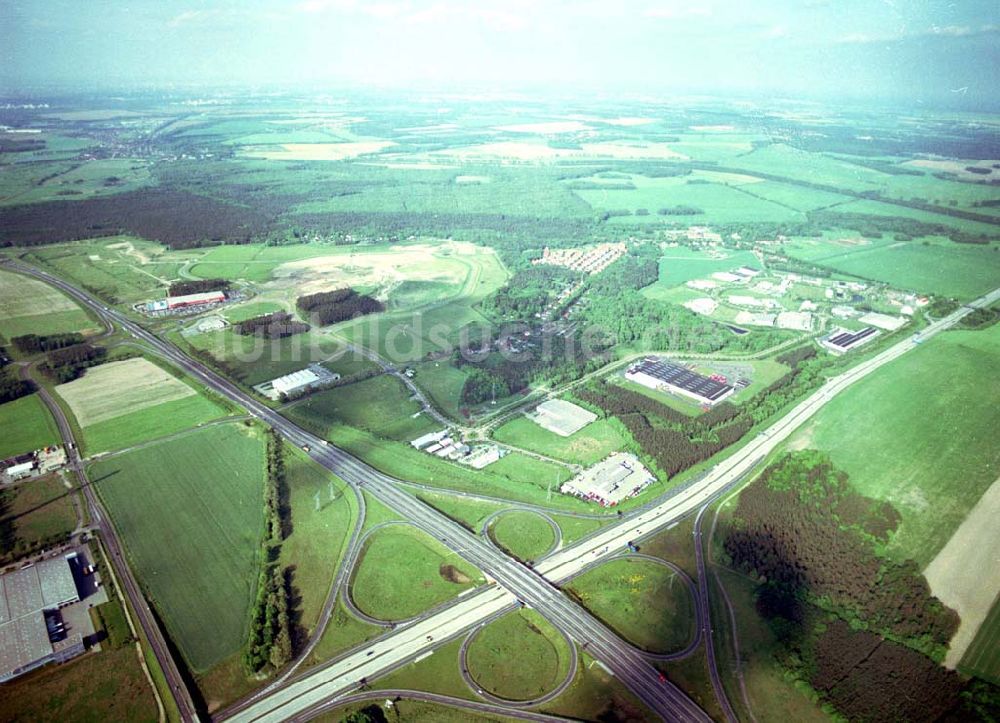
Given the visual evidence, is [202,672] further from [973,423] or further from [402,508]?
[973,423]

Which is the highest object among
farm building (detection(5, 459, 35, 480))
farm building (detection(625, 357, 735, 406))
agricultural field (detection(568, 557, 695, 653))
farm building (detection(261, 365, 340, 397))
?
farm building (detection(625, 357, 735, 406))

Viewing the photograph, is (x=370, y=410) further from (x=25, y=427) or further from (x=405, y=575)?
(x=25, y=427)

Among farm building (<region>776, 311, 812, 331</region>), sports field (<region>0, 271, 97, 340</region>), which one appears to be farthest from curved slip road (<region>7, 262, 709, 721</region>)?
farm building (<region>776, 311, 812, 331</region>)

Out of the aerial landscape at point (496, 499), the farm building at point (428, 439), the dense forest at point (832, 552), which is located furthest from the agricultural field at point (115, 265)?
the dense forest at point (832, 552)

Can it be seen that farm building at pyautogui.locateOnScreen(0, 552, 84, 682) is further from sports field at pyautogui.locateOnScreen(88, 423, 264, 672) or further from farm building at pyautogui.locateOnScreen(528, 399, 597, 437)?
farm building at pyautogui.locateOnScreen(528, 399, 597, 437)

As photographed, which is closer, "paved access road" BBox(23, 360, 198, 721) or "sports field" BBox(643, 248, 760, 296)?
"paved access road" BBox(23, 360, 198, 721)

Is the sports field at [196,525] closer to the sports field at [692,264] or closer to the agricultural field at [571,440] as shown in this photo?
the agricultural field at [571,440]
